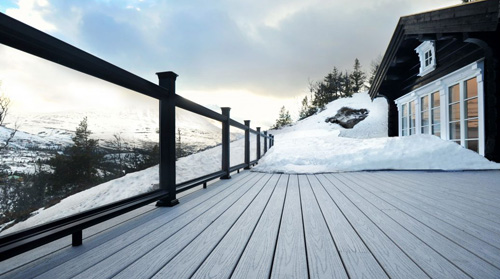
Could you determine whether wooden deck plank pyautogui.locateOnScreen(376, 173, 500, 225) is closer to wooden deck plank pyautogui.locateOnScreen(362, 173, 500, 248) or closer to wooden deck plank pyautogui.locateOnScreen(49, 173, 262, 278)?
wooden deck plank pyautogui.locateOnScreen(362, 173, 500, 248)

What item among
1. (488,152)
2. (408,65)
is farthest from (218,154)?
(408,65)

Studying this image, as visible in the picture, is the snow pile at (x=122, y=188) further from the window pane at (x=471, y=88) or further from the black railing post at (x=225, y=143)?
the window pane at (x=471, y=88)

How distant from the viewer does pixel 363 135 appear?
16469 millimetres

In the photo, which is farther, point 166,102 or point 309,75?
point 309,75

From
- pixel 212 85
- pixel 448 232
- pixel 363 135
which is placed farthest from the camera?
pixel 212 85

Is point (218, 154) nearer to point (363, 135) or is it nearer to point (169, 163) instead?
point (169, 163)

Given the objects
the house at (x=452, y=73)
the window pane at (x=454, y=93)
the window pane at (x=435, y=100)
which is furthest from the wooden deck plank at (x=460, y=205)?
the window pane at (x=435, y=100)

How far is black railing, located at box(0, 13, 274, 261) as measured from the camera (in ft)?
3.16

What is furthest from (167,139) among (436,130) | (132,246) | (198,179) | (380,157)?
(436,130)

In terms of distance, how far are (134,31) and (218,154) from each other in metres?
10.4

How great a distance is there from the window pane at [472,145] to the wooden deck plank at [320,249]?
5.08 metres

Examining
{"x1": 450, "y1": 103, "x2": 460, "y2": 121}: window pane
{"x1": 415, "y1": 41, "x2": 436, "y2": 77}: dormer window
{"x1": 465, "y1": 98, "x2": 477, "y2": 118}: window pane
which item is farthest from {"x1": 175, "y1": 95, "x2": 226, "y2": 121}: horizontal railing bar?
{"x1": 415, "y1": 41, "x2": 436, "y2": 77}: dormer window

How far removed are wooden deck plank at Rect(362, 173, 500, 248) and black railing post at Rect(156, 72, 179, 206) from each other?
208 centimetres

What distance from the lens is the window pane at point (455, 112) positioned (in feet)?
17.8
